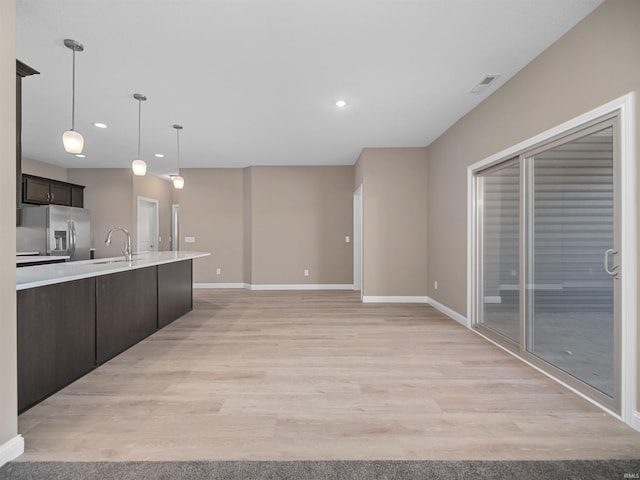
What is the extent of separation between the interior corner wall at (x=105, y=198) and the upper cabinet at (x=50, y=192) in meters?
0.28

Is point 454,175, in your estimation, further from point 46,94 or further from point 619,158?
point 46,94

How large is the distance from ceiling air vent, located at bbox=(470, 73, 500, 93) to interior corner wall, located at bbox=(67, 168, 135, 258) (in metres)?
7.24

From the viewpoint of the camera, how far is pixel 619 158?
2.04 meters

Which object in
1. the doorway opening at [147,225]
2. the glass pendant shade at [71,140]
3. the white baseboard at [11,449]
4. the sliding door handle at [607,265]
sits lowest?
the white baseboard at [11,449]

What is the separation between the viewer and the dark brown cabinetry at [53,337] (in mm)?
2115

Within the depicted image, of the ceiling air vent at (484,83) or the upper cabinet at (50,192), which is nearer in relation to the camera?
the ceiling air vent at (484,83)

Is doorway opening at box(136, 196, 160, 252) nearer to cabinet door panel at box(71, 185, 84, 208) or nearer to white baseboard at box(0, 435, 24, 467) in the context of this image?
cabinet door panel at box(71, 185, 84, 208)

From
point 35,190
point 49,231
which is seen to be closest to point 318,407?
point 49,231

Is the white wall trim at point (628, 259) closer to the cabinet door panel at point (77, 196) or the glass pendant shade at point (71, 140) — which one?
the glass pendant shade at point (71, 140)

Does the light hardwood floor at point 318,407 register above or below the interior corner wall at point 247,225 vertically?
below

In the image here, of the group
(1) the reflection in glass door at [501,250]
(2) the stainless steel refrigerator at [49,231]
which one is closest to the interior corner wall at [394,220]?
(1) the reflection in glass door at [501,250]

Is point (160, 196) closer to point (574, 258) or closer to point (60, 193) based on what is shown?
point (60, 193)

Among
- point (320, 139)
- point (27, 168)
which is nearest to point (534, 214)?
point (320, 139)

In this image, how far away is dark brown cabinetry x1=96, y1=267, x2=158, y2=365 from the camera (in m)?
2.95
